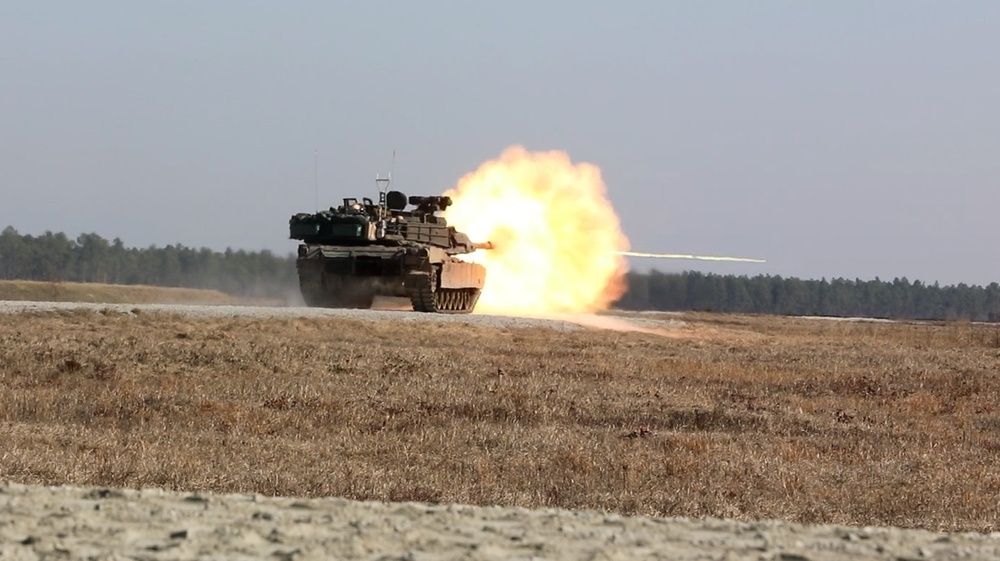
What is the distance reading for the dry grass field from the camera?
37.1 ft

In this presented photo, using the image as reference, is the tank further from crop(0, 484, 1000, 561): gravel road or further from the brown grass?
crop(0, 484, 1000, 561): gravel road

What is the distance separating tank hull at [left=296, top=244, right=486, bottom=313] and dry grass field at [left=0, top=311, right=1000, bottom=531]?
Result: 1493cm

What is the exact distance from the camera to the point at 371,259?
4297 centimetres

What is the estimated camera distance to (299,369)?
20500mm

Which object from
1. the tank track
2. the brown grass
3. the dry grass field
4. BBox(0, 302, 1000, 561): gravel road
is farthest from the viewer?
the brown grass

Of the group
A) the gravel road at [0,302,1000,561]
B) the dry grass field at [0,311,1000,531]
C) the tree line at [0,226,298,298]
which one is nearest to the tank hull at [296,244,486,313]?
the dry grass field at [0,311,1000,531]

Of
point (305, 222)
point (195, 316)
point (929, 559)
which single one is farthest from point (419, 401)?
point (305, 222)

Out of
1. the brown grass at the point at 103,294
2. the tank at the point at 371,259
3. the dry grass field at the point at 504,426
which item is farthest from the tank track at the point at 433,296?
the dry grass field at the point at 504,426

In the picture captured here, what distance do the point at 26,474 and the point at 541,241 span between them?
1741 inches

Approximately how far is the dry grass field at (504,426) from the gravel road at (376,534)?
4196 mm

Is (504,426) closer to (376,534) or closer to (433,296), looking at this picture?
(376,534)

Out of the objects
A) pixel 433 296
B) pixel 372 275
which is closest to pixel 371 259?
pixel 372 275

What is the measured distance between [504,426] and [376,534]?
9.67 metres

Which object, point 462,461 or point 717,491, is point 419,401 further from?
point 717,491
